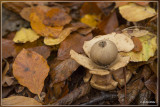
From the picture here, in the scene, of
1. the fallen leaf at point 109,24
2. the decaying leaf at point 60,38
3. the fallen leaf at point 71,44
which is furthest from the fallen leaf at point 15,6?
the fallen leaf at point 109,24

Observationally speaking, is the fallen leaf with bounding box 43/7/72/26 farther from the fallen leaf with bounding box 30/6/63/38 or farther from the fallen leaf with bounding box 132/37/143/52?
the fallen leaf with bounding box 132/37/143/52

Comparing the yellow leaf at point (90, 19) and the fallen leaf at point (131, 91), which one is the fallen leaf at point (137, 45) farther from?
the yellow leaf at point (90, 19)

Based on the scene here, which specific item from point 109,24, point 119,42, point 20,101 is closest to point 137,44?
point 119,42

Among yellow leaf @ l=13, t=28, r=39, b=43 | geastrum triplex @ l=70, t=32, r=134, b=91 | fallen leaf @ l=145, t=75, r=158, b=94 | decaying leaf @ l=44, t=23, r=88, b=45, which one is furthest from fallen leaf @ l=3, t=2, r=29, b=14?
fallen leaf @ l=145, t=75, r=158, b=94

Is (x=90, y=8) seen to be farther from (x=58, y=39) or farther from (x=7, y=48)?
(x=7, y=48)

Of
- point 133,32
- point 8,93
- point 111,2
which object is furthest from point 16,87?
point 111,2

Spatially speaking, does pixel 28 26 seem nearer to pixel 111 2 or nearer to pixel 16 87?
pixel 16 87
